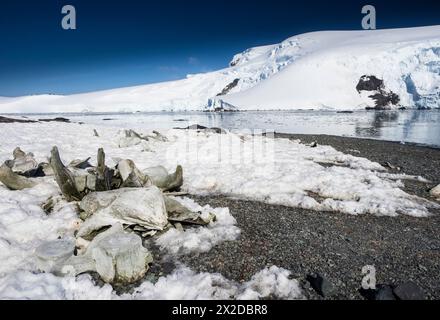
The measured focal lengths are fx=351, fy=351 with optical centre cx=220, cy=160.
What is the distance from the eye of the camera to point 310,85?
98.4 metres

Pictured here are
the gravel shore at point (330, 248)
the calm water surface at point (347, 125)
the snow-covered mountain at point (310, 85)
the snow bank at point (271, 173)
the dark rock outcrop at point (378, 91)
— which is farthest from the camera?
the dark rock outcrop at point (378, 91)

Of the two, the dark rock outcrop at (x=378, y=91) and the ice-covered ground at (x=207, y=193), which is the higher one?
the dark rock outcrop at (x=378, y=91)

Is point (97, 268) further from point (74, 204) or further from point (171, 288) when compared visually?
point (74, 204)

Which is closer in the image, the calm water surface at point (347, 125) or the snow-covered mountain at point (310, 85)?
the calm water surface at point (347, 125)

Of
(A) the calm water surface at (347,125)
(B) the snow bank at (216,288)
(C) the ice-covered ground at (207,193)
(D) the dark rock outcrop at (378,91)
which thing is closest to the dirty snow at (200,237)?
(C) the ice-covered ground at (207,193)

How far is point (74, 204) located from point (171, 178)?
2.30m

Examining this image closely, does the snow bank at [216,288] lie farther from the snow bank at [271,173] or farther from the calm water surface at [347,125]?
the calm water surface at [347,125]

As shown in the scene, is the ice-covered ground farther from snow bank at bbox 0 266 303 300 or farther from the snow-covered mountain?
the snow-covered mountain

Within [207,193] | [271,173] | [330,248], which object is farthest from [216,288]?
[271,173]

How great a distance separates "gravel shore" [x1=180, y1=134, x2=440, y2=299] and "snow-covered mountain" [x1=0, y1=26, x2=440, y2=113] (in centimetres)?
7823

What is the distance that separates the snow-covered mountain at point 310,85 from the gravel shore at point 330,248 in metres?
78.2

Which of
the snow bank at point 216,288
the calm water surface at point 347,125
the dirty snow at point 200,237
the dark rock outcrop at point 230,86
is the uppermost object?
the dark rock outcrop at point 230,86

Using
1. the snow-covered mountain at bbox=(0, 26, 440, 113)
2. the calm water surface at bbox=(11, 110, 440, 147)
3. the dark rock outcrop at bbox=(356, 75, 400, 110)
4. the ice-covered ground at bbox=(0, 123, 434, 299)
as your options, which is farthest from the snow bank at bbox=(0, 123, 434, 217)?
the dark rock outcrop at bbox=(356, 75, 400, 110)

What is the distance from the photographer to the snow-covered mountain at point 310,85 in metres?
77.9
